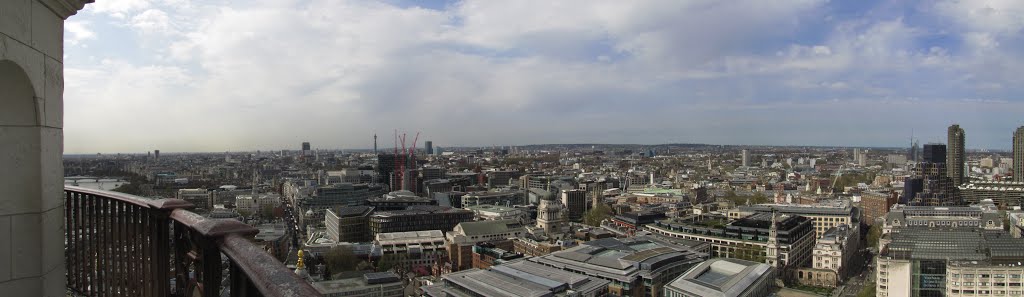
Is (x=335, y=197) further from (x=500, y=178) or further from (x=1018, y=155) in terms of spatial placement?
(x=1018, y=155)

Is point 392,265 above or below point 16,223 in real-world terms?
below

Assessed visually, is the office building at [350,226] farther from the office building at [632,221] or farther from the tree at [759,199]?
the tree at [759,199]

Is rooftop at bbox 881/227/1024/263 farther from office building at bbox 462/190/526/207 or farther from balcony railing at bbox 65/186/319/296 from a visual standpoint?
office building at bbox 462/190/526/207

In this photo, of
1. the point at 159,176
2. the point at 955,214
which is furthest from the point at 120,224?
the point at 159,176

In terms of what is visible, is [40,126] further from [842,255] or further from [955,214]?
[955,214]

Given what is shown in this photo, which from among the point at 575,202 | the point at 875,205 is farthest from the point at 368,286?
the point at 875,205

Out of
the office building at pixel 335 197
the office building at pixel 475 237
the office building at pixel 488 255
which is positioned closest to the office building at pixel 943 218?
the office building at pixel 475 237
